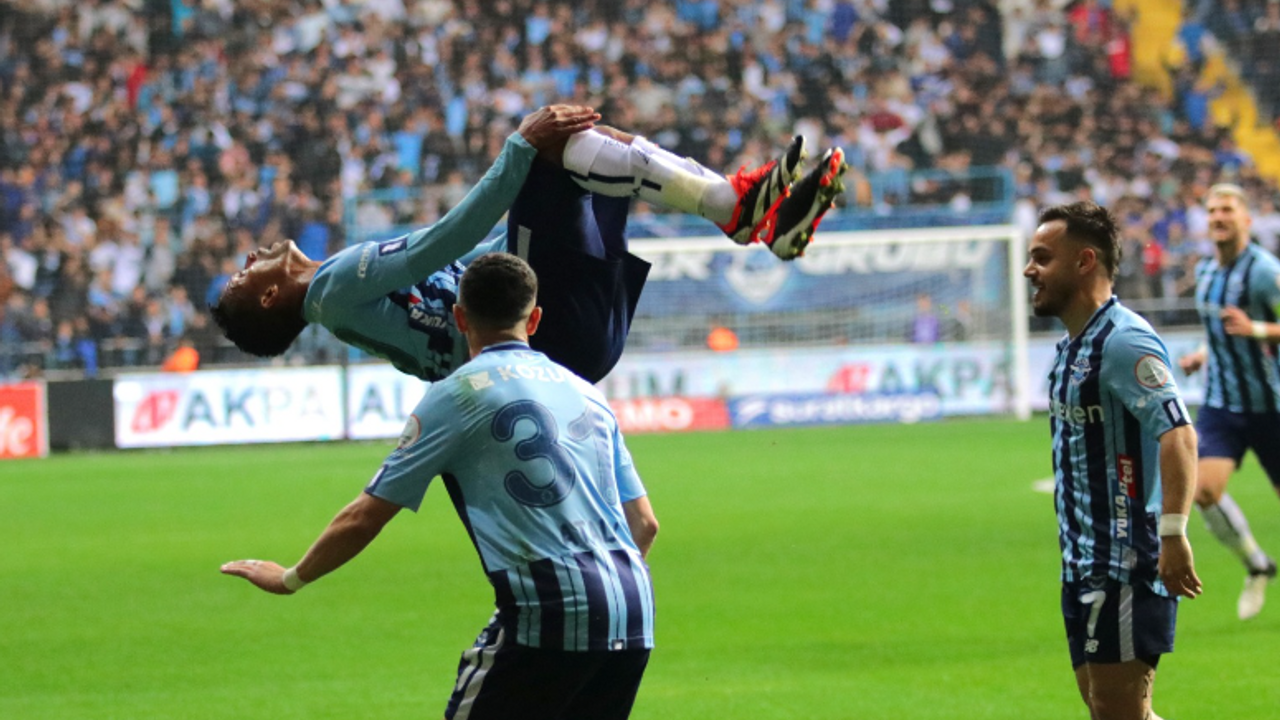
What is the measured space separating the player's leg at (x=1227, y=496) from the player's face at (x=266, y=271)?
4.76m

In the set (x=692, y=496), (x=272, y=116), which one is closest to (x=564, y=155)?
(x=692, y=496)

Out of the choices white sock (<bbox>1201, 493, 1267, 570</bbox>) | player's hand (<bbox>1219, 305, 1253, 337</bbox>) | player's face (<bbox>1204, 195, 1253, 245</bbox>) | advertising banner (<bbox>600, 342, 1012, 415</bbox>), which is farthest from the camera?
advertising banner (<bbox>600, 342, 1012, 415</bbox>)

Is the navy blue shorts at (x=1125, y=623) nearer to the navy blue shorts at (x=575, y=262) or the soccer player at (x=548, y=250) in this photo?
the soccer player at (x=548, y=250)

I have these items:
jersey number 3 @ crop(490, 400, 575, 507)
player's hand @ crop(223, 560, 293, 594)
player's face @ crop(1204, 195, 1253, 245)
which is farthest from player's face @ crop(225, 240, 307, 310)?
player's face @ crop(1204, 195, 1253, 245)

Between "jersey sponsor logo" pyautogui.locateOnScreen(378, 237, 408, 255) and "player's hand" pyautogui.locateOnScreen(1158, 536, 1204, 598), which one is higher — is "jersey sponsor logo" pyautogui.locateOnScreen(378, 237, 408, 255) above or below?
above

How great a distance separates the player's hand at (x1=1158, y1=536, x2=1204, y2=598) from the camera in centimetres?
455

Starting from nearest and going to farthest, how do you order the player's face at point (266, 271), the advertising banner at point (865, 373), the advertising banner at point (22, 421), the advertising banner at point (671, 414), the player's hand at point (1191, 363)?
the player's face at point (266, 271)
the player's hand at point (1191, 363)
the advertising banner at point (22, 421)
the advertising banner at point (671, 414)
the advertising banner at point (865, 373)

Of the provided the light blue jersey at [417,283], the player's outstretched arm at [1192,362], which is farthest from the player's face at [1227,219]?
the light blue jersey at [417,283]

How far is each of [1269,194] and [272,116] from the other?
612 inches

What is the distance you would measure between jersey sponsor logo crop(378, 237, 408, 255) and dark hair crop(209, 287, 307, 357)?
43 cm

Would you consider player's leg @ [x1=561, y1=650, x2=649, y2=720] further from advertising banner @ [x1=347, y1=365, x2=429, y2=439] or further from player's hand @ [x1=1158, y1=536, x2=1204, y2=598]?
advertising banner @ [x1=347, y1=365, x2=429, y2=439]

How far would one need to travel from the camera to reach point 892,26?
28.8 m

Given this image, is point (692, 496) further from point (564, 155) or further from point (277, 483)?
point (564, 155)

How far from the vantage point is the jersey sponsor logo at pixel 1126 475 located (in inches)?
186
